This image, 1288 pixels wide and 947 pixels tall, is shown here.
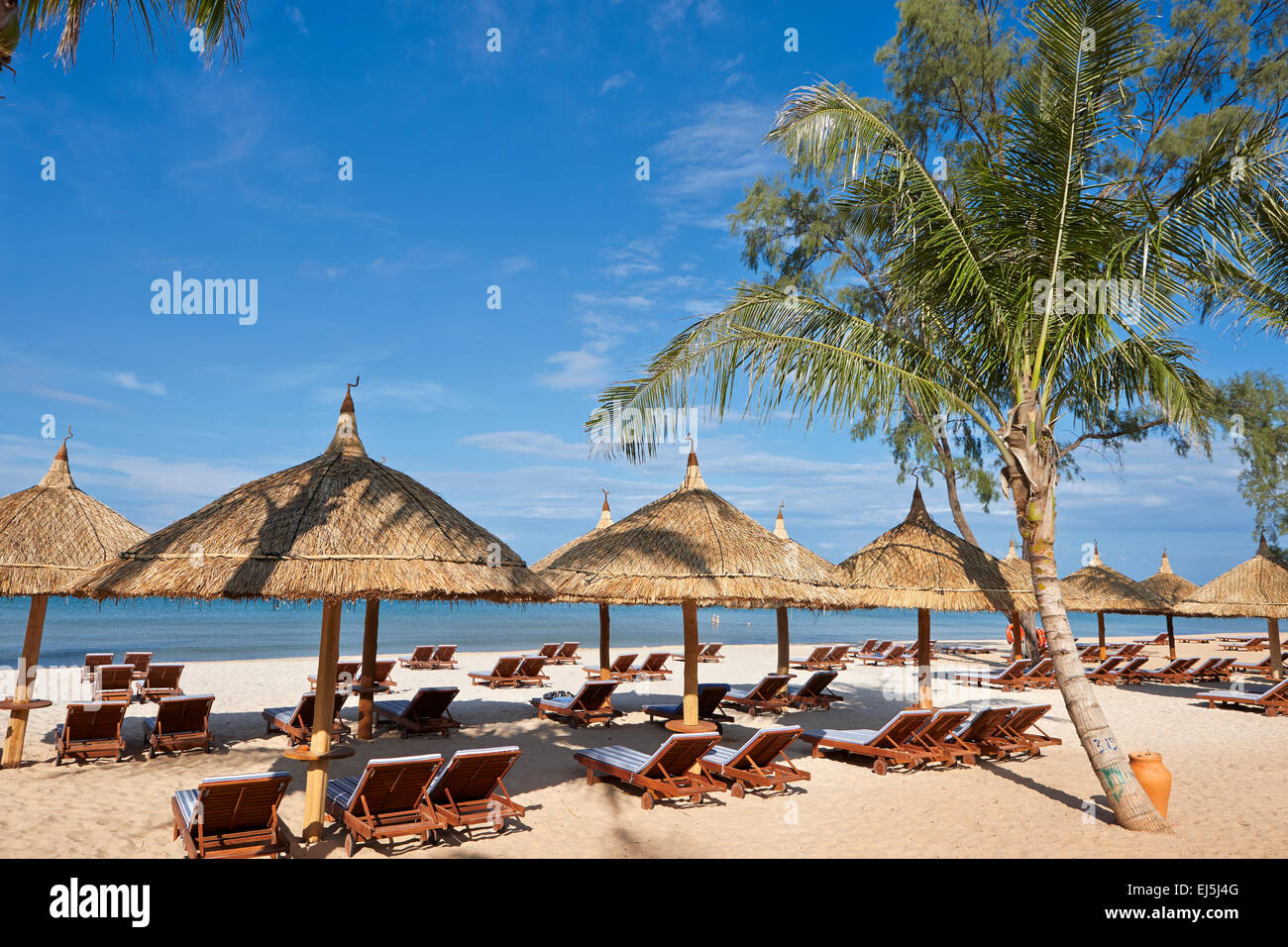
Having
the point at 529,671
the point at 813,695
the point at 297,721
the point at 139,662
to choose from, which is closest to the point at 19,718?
the point at 297,721

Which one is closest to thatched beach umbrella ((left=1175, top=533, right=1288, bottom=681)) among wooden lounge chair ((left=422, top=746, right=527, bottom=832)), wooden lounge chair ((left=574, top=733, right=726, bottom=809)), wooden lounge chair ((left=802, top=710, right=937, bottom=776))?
wooden lounge chair ((left=802, top=710, right=937, bottom=776))

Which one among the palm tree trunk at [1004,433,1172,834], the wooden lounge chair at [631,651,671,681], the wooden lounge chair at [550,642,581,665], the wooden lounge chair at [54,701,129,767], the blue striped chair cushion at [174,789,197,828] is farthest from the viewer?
the wooden lounge chair at [550,642,581,665]

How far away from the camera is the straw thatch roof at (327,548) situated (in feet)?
17.9

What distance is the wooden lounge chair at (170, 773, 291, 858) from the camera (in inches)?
202

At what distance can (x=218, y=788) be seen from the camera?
510 centimetres

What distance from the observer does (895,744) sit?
29.5 feet

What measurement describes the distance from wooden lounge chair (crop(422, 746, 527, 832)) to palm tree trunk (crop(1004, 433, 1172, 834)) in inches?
181

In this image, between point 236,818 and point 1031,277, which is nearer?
point 236,818

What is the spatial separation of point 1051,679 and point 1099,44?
13.6 m

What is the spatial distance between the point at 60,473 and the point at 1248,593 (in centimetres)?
2092

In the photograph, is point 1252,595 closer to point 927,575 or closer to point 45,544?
point 927,575

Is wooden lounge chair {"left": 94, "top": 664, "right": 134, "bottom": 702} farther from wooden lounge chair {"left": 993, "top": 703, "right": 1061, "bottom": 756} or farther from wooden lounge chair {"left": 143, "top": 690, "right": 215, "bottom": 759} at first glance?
wooden lounge chair {"left": 993, "top": 703, "right": 1061, "bottom": 756}

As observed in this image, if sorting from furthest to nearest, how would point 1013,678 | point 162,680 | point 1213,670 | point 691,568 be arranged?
point 1213,670, point 1013,678, point 162,680, point 691,568
